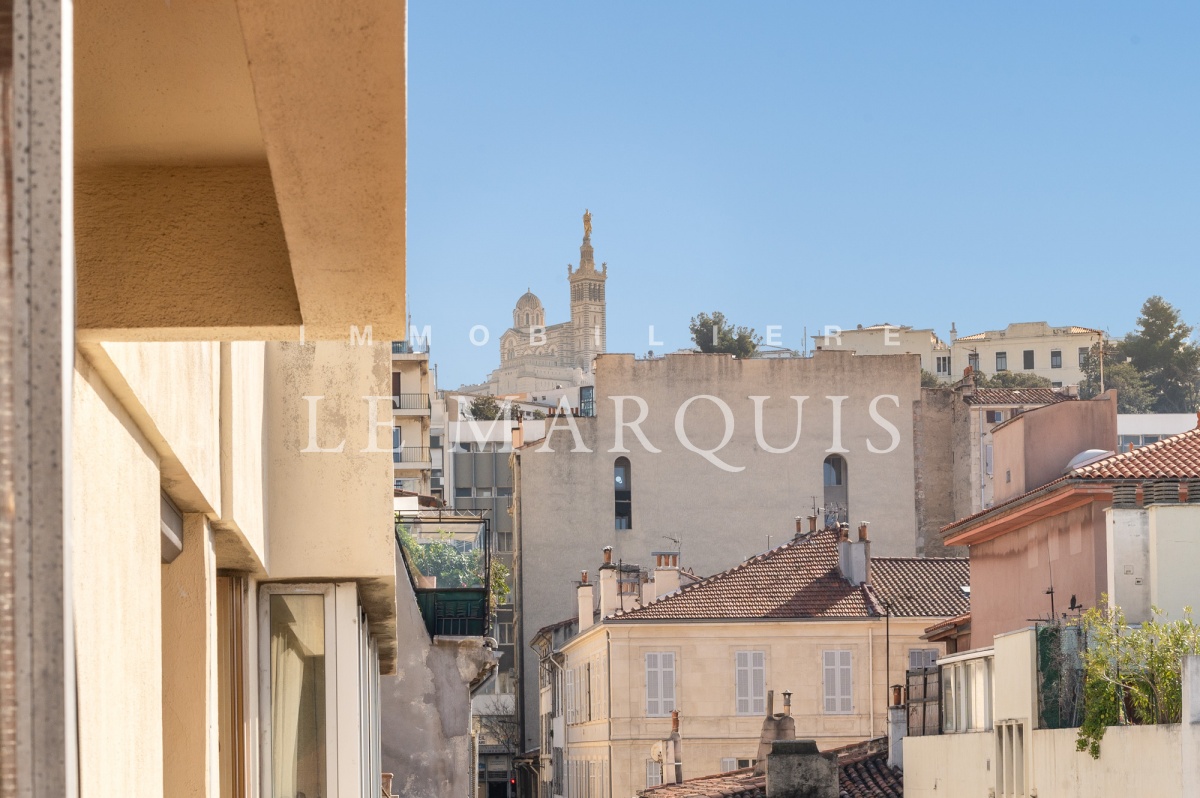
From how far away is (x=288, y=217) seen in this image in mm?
3039

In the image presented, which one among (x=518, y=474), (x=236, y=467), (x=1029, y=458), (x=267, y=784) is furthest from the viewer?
(x=518, y=474)

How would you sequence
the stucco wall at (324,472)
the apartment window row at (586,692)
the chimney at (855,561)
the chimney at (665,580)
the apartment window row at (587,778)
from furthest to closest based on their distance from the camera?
1. the chimney at (665,580)
2. the apartment window row at (587,778)
3. the apartment window row at (586,692)
4. the chimney at (855,561)
5. the stucco wall at (324,472)

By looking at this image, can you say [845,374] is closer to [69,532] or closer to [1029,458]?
[1029,458]

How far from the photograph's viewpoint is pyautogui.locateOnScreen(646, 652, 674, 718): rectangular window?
38781 millimetres

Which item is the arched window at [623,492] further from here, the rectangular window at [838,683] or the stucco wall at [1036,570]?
the stucco wall at [1036,570]

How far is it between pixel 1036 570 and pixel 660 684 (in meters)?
14.8

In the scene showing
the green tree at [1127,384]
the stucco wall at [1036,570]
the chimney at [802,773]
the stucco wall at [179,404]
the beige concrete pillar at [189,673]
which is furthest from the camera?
the green tree at [1127,384]

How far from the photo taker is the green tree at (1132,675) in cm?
1680

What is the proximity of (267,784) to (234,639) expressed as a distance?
72cm

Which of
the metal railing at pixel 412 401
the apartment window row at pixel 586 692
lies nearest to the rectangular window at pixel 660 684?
the apartment window row at pixel 586 692

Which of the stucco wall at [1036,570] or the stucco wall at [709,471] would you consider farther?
the stucco wall at [709,471]

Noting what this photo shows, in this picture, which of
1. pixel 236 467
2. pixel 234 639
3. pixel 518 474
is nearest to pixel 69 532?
pixel 236 467

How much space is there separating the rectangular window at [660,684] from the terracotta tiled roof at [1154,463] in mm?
16099

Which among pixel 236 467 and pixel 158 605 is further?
pixel 236 467
